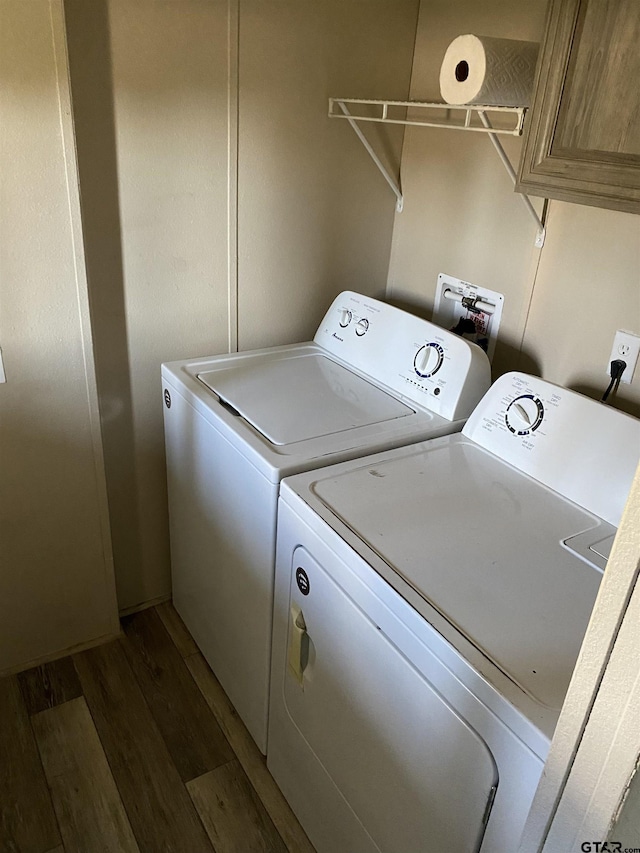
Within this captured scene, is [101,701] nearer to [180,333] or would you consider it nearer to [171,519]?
[171,519]

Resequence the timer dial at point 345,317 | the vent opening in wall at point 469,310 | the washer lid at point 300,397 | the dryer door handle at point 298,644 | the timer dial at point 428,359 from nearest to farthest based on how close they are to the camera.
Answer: the dryer door handle at point 298,644 < the washer lid at point 300,397 < the timer dial at point 428,359 < the vent opening in wall at point 469,310 < the timer dial at point 345,317

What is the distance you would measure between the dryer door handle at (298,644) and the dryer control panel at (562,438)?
1.85ft

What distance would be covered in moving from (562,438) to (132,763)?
1318 mm

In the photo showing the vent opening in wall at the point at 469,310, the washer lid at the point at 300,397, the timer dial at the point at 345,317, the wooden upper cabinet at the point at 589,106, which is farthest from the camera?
the timer dial at the point at 345,317

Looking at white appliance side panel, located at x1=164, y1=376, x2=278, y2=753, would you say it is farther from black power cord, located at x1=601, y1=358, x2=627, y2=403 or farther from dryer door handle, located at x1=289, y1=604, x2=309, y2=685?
black power cord, located at x1=601, y1=358, x2=627, y2=403

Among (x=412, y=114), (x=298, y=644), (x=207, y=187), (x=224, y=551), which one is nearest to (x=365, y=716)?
(x=298, y=644)

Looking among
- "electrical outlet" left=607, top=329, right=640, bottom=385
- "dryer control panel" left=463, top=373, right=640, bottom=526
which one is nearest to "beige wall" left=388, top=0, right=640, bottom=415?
"electrical outlet" left=607, top=329, right=640, bottom=385

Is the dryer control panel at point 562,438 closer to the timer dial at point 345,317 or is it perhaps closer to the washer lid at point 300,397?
the washer lid at point 300,397

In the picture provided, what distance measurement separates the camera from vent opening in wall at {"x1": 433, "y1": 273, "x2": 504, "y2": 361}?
1737 mm

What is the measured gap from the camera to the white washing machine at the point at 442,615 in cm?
92

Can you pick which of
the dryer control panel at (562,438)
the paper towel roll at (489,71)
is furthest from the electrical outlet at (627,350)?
the paper towel roll at (489,71)

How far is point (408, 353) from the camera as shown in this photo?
171 centimetres

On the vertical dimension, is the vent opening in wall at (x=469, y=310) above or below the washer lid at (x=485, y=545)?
above

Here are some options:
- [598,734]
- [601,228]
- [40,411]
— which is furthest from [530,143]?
[40,411]
